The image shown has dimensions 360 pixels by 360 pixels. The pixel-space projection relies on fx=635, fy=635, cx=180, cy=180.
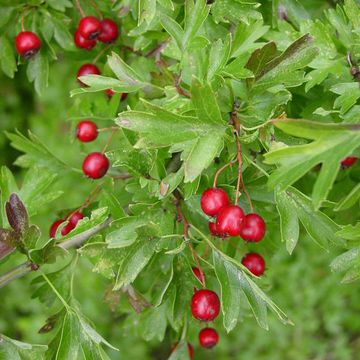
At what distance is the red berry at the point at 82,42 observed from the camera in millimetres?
1443

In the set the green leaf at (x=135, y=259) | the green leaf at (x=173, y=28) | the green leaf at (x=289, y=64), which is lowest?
the green leaf at (x=135, y=259)

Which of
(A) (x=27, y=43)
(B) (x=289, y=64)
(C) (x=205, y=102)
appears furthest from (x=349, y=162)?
(A) (x=27, y=43)

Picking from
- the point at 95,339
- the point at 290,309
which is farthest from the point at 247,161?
the point at 290,309

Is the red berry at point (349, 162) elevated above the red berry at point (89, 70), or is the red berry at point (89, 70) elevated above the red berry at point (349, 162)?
the red berry at point (349, 162)

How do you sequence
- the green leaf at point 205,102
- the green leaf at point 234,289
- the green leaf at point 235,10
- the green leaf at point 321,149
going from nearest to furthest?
the green leaf at point 321,149 < the green leaf at point 205,102 < the green leaf at point 234,289 < the green leaf at point 235,10

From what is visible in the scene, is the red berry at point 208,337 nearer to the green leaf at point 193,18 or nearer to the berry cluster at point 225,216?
the berry cluster at point 225,216

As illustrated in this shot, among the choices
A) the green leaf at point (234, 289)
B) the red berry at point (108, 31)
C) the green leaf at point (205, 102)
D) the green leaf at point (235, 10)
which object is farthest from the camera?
the red berry at point (108, 31)

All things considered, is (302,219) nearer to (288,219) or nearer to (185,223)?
(288,219)

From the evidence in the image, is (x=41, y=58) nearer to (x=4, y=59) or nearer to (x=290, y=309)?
(x=4, y=59)

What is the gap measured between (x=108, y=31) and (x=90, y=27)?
72mm

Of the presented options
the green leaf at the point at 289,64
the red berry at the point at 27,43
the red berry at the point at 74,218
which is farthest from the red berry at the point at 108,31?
the green leaf at the point at 289,64

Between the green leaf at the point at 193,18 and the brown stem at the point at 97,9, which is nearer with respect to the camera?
the green leaf at the point at 193,18

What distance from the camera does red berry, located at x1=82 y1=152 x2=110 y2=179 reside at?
1.37 m

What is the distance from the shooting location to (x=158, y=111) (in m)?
0.97
